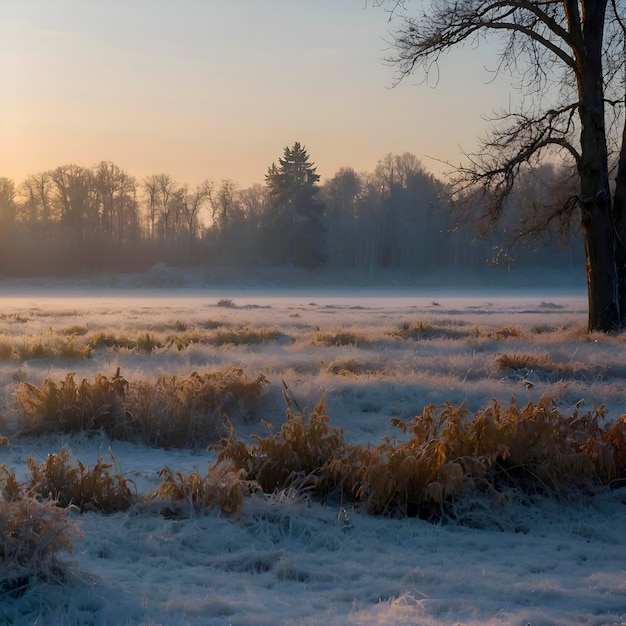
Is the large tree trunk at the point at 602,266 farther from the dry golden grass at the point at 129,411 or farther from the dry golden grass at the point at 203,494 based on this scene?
the dry golden grass at the point at 203,494


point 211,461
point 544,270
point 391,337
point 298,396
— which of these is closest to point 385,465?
point 211,461

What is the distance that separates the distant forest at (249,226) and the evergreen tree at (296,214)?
0.09m

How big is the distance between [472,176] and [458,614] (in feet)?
41.3

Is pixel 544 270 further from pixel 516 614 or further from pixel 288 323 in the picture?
pixel 516 614

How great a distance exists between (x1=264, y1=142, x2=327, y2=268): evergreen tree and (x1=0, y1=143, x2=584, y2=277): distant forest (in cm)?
9

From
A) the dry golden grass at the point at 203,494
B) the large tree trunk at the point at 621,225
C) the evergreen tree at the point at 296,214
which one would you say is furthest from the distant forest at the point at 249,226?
the dry golden grass at the point at 203,494

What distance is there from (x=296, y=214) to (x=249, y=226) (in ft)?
40.6

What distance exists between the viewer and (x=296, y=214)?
70.8 metres

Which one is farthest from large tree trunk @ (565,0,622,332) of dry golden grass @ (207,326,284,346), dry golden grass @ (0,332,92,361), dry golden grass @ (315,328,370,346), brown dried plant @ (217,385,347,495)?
brown dried plant @ (217,385,347,495)

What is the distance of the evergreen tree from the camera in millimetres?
69938

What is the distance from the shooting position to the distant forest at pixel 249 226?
71.0m

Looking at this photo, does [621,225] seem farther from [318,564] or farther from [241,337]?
[318,564]

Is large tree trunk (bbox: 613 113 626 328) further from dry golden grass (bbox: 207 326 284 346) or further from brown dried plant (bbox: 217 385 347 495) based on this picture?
brown dried plant (bbox: 217 385 347 495)

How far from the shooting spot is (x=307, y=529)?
4328mm
